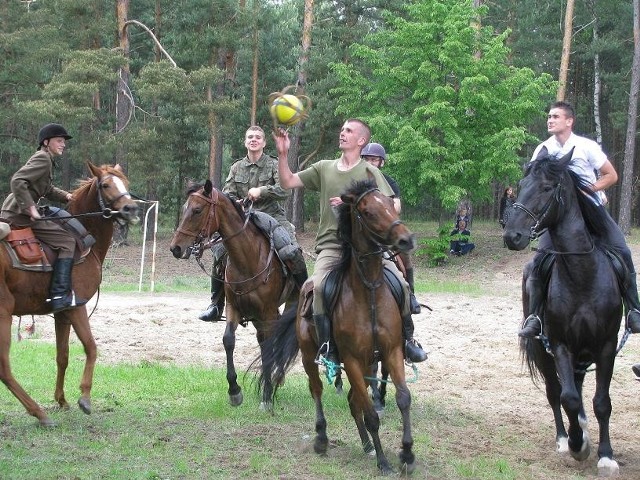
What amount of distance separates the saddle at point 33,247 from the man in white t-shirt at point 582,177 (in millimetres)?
4910

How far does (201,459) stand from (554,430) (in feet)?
12.6

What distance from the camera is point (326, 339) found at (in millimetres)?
7324

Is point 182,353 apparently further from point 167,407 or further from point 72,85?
point 72,85

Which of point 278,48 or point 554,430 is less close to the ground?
point 278,48

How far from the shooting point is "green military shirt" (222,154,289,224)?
34.2ft

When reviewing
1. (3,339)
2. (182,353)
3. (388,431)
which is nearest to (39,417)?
(3,339)

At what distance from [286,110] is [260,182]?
281cm

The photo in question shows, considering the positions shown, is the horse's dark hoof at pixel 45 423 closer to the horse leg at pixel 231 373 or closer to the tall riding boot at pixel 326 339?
the horse leg at pixel 231 373

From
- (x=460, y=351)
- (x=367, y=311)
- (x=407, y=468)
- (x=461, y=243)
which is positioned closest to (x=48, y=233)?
(x=367, y=311)

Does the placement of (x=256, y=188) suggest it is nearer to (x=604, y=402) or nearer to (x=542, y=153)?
(x=542, y=153)

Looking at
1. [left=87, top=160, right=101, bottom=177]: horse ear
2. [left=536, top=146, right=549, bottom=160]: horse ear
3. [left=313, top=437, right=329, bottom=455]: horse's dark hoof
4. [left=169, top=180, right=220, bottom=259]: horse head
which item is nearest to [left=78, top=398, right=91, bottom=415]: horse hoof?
[left=169, top=180, right=220, bottom=259]: horse head

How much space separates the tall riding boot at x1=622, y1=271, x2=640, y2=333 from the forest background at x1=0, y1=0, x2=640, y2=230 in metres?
20.5

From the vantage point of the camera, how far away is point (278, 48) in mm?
39562

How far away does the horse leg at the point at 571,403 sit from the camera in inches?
285
